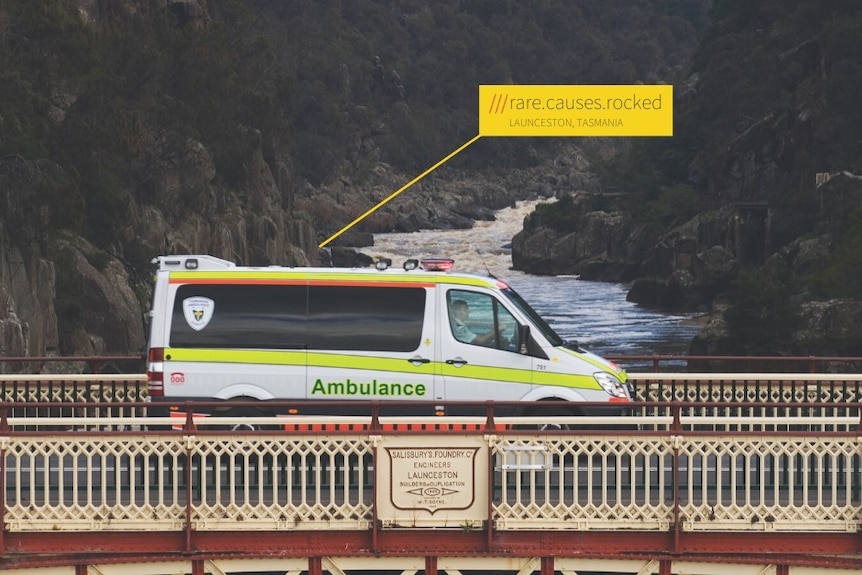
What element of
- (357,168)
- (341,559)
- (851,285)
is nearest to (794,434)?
(341,559)

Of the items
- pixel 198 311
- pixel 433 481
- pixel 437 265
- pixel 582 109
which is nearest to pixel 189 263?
pixel 198 311

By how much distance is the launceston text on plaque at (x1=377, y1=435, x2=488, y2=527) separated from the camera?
1389cm


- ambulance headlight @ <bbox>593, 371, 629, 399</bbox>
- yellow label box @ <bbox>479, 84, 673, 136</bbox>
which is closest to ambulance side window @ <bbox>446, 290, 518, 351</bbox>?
ambulance headlight @ <bbox>593, 371, 629, 399</bbox>

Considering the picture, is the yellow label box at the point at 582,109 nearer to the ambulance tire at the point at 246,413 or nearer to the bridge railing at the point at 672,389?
the bridge railing at the point at 672,389

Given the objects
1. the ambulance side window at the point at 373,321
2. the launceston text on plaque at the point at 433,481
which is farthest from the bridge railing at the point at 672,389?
the launceston text on plaque at the point at 433,481

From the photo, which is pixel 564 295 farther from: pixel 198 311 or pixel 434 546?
pixel 434 546

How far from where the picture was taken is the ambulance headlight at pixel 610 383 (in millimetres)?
17969

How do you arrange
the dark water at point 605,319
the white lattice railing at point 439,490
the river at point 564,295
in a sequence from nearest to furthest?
→ the white lattice railing at point 439,490, the dark water at point 605,319, the river at point 564,295

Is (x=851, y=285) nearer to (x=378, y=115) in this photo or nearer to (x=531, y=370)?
(x=531, y=370)

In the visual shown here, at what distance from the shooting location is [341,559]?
1388 cm

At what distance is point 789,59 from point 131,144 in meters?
55.0

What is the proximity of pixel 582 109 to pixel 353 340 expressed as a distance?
122m

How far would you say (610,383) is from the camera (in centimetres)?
1800

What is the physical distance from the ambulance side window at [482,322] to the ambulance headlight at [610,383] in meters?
0.93
